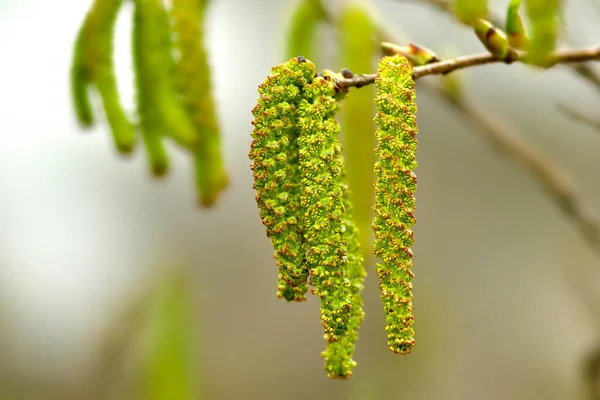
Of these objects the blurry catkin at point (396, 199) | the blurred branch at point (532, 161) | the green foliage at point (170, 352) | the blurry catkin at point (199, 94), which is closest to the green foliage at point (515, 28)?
the blurry catkin at point (396, 199)

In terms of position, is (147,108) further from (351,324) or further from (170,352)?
(170,352)

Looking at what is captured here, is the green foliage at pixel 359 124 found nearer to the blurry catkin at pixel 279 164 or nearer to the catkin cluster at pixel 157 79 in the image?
the catkin cluster at pixel 157 79

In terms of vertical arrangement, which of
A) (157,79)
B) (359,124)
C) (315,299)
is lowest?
(315,299)

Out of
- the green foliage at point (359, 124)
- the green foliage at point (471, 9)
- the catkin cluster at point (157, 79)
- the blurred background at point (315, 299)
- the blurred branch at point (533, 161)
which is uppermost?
the green foliage at point (471, 9)

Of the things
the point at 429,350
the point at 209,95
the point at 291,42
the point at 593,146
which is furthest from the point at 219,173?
the point at 593,146

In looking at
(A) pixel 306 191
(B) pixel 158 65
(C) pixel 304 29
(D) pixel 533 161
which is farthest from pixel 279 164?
(D) pixel 533 161

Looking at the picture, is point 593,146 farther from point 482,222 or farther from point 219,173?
point 219,173
